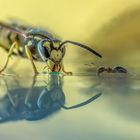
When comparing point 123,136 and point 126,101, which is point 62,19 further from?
point 123,136

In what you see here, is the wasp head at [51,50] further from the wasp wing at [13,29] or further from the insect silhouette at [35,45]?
the wasp wing at [13,29]

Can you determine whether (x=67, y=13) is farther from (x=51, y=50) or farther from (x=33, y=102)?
(x=33, y=102)

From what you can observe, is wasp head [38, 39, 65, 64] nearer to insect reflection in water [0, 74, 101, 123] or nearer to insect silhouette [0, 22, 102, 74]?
insect silhouette [0, 22, 102, 74]

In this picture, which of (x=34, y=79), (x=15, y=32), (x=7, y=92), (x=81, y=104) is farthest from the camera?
(x=15, y=32)

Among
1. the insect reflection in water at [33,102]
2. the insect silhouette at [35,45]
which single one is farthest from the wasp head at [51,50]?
the insect reflection in water at [33,102]

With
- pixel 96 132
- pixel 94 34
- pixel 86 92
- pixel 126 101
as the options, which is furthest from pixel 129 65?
pixel 96 132

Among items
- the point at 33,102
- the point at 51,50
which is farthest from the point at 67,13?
the point at 33,102

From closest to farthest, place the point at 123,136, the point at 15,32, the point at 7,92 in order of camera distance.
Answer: the point at 123,136 < the point at 7,92 < the point at 15,32
